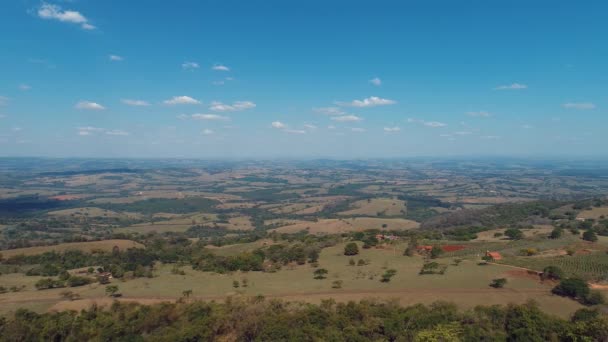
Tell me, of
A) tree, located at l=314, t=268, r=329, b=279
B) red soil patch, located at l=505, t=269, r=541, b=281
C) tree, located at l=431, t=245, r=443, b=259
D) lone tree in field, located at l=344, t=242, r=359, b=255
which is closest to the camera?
red soil patch, located at l=505, t=269, r=541, b=281

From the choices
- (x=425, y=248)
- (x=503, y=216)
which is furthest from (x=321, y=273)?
(x=503, y=216)

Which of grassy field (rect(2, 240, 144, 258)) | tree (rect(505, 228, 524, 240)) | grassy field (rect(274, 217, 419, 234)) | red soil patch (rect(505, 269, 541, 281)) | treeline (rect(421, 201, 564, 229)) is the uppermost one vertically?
red soil patch (rect(505, 269, 541, 281))

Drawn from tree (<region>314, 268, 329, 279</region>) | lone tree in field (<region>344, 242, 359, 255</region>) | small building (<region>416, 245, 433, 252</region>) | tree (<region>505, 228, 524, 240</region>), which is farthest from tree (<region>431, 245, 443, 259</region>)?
tree (<region>505, 228, 524, 240</region>)

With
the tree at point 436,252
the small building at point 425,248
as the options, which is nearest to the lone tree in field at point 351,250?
the small building at point 425,248

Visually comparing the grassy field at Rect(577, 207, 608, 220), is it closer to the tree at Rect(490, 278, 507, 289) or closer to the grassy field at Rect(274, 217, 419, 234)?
the grassy field at Rect(274, 217, 419, 234)

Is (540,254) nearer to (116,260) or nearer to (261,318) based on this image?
(261,318)

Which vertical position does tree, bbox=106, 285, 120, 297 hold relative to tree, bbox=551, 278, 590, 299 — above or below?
below
